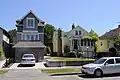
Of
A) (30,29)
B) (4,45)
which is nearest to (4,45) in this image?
(4,45)

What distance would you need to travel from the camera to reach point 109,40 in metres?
64.3

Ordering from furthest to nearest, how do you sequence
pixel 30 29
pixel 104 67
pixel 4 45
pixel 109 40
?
pixel 109 40 < pixel 30 29 < pixel 4 45 < pixel 104 67

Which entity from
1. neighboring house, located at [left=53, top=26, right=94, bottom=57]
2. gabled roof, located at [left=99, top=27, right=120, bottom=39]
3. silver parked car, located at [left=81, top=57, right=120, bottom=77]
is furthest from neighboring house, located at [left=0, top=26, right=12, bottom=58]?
silver parked car, located at [left=81, top=57, right=120, bottom=77]

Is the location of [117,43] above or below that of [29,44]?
above

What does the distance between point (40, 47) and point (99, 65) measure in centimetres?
2609

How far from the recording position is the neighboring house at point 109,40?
206 ft

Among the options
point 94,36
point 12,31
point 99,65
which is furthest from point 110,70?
point 12,31

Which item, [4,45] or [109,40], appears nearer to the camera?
[4,45]

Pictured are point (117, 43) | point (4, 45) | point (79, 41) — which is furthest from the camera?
point (79, 41)

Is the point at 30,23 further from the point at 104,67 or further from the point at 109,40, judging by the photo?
the point at 104,67

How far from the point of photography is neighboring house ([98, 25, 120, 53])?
206 ft

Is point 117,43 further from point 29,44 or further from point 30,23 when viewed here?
point 29,44

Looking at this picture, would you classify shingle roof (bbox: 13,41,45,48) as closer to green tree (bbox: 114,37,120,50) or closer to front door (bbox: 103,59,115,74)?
green tree (bbox: 114,37,120,50)

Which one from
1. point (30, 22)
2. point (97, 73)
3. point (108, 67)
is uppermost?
point (30, 22)
